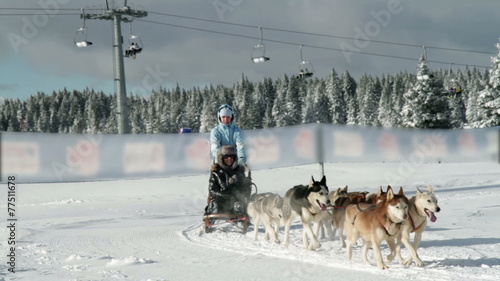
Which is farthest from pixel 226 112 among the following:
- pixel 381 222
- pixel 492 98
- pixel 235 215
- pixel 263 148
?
pixel 492 98

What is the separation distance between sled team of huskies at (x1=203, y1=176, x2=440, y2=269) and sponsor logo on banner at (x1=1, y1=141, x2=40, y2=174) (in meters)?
9.03

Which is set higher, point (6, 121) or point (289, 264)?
point (6, 121)

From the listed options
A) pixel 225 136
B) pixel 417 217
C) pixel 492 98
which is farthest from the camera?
pixel 492 98

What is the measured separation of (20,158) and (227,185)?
28.9 feet

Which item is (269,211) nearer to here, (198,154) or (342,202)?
(342,202)

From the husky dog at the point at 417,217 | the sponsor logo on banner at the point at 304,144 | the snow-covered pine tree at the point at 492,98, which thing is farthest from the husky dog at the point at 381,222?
the snow-covered pine tree at the point at 492,98

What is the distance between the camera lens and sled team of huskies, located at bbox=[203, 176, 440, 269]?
5.92 metres

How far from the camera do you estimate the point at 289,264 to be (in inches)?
250

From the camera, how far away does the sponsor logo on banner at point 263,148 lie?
19.2m

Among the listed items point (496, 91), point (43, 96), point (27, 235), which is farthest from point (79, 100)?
point (27, 235)

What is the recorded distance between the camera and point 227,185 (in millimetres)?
8695

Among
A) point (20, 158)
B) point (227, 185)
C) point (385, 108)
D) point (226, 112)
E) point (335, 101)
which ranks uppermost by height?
point (335, 101)

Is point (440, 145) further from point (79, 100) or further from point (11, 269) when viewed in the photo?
point (79, 100)

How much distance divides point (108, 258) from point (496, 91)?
34.3m
